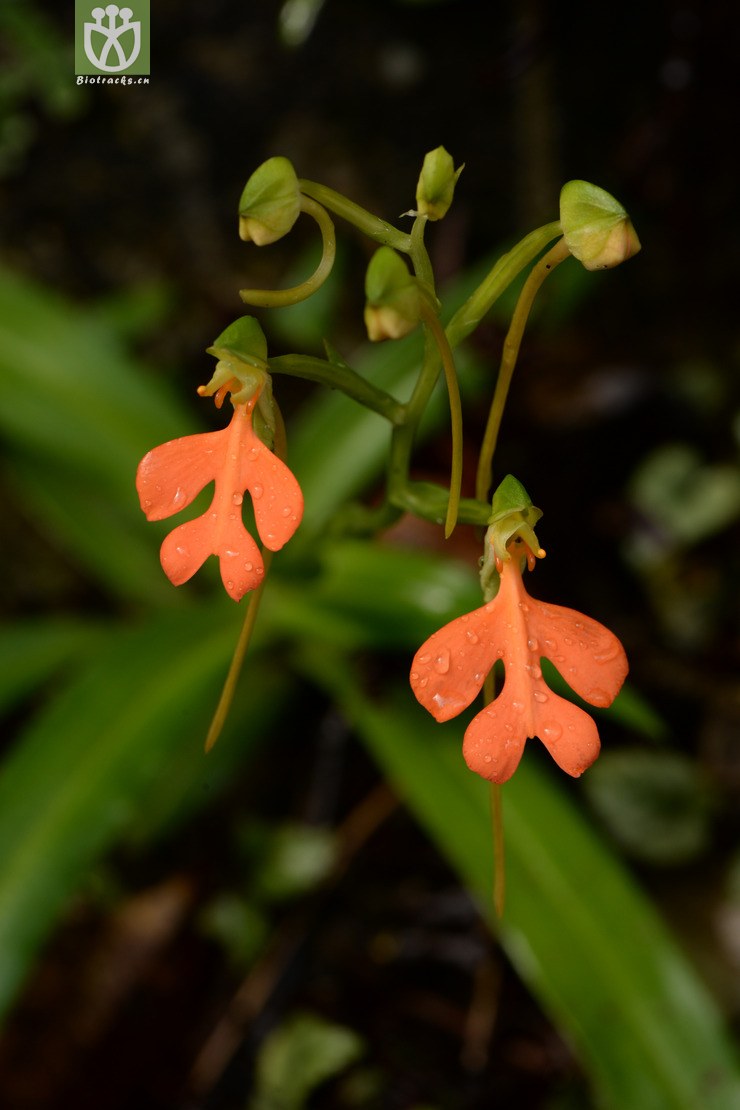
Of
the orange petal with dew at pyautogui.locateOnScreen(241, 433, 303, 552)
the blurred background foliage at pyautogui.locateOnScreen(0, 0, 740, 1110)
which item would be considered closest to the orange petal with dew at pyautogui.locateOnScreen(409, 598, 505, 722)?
the orange petal with dew at pyautogui.locateOnScreen(241, 433, 303, 552)

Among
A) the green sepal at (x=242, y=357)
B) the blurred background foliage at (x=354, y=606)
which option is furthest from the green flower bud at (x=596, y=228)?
the blurred background foliage at (x=354, y=606)

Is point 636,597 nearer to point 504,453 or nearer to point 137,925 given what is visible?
point 504,453

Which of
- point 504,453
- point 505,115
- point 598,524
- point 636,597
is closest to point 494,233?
point 505,115

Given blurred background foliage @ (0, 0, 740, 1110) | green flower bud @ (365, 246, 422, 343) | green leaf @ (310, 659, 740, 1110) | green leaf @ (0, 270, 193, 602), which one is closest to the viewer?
green flower bud @ (365, 246, 422, 343)

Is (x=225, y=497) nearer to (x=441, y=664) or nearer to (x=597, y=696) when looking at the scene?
(x=441, y=664)

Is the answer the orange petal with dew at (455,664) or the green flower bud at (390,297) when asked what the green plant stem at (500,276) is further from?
the orange petal with dew at (455,664)

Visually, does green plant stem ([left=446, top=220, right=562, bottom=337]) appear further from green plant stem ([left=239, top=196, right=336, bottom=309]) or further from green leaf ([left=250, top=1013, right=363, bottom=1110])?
green leaf ([left=250, top=1013, right=363, bottom=1110])
